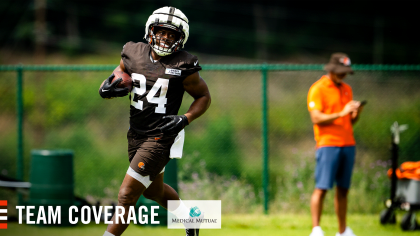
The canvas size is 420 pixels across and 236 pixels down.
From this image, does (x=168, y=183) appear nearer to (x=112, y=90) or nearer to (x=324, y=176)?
(x=324, y=176)

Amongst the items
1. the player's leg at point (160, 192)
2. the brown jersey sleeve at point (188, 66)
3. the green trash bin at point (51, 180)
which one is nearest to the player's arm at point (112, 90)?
the brown jersey sleeve at point (188, 66)

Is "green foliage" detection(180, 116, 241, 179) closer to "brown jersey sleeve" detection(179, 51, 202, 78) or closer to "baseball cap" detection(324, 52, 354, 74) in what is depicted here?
"baseball cap" detection(324, 52, 354, 74)

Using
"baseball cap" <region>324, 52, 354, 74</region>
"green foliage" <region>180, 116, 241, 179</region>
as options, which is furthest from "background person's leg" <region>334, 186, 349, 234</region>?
"green foliage" <region>180, 116, 241, 179</region>

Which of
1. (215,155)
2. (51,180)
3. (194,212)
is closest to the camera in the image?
(194,212)

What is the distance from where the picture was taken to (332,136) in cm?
538

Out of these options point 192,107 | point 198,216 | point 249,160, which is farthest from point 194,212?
point 249,160

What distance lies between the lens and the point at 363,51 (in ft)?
92.6

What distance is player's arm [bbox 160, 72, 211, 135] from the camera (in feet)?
13.9

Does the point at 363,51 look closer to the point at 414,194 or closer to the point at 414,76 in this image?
the point at 414,76

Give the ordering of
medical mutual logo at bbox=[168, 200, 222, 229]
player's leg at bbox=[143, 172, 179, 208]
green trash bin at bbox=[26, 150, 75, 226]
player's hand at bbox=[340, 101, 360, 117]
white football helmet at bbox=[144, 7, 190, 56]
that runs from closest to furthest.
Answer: white football helmet at bbox=[144, 7, 190, 56] < player's leg at bbox=[143, 172, 179, 208] < medical mutual logo at bbox=[168, 200, 222, 229] < player's hand at bbox=[340, 101, 360, 117] < green trash bin at bbox=[26, 150, 75, 226]

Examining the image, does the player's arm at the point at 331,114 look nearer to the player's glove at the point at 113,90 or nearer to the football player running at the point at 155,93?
the football player running at the point at 155,93

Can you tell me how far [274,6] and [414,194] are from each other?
2737 centimetres

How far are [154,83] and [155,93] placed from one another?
0.09 metres

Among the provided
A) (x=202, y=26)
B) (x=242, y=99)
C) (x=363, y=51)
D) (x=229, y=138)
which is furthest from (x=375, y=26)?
(x=229, y=138)
